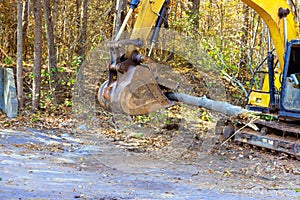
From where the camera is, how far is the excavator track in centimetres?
792

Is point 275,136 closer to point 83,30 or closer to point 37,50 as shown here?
point 37,50

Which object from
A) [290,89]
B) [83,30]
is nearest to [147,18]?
[290,89]

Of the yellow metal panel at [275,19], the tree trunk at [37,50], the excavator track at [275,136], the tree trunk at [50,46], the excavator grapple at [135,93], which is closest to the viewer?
the excavator grapple at [135,93]

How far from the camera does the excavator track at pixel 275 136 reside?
312 inches

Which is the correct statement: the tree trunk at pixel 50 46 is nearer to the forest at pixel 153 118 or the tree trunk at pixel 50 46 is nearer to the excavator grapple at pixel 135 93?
the forest at pixel 153 118

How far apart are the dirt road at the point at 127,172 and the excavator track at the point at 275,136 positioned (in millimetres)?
190

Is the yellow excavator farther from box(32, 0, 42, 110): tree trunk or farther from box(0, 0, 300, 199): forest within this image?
box(32, 0, 42, 110): tree trunk

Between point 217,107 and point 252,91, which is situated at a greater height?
point 252,91

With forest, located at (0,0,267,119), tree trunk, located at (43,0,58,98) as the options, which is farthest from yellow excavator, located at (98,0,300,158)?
tree trunk, located at (43,0,58,98)

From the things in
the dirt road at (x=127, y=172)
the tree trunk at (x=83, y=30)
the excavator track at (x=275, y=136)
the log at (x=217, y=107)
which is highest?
the tree trunk at (x=83, y=30)

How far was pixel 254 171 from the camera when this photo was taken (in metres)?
7.18

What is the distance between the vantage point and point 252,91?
9203 millimetres

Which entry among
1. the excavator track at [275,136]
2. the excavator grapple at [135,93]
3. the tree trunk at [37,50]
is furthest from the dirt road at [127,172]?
the tree trunk at [37,50]

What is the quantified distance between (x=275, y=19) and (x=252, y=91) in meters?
1.64
